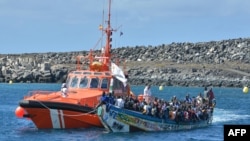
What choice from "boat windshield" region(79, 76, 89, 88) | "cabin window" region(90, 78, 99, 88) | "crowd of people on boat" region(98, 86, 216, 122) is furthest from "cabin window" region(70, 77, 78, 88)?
"crowd of people on boat" region(98, 86, 216, 122)

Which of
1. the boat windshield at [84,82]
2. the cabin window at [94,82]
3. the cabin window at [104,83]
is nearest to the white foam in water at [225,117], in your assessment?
the cabin window at [104,83]

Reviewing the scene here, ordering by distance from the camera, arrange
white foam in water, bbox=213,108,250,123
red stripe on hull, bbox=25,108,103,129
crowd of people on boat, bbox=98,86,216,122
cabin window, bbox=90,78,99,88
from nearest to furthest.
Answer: crowd of people on boat, bbox=98,86,216,122 → red stripe on hull, bbox=25,108,103,129 → cabin window, bbox=90,78,99,88 → white foam in water, bbox=213,108,250,123

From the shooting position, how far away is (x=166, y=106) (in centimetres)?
4050

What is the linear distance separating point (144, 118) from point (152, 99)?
11.9ft

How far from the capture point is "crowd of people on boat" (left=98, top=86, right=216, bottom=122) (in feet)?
124

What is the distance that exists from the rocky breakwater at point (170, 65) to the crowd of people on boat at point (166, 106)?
8472cm

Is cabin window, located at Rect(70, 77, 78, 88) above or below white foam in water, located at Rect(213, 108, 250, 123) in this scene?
above

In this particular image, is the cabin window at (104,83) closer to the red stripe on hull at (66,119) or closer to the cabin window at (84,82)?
the cabin window at (84,82)

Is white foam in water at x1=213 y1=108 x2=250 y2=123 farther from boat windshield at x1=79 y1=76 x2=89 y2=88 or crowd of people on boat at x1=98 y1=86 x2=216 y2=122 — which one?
boat windshield at x1=79 y1=76 x2=89 y2=88

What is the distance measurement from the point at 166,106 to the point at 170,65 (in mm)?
119237

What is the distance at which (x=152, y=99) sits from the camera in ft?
138

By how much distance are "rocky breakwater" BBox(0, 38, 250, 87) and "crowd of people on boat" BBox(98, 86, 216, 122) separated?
84716mm

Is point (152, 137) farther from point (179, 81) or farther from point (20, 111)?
point (179, 81)

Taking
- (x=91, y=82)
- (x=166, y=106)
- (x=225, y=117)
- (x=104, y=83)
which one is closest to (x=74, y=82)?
(x=91, y=82)
